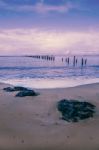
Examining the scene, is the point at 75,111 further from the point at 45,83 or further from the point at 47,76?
the point at 47,76

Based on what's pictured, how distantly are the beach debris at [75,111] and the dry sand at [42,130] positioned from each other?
197mm

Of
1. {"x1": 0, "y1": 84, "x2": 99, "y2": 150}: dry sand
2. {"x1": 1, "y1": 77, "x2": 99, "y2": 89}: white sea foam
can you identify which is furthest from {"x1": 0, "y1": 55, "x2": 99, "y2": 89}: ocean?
{"x1": 0, "y1": 84, "x2": 99, "y2": 150}: dry sand

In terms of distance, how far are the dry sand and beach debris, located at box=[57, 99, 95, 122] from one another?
197 millimetres

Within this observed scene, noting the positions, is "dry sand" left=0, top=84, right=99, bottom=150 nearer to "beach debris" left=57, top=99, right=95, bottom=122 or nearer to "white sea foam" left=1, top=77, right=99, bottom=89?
"beach debris" left=57, top=99, right=95, bottom=122

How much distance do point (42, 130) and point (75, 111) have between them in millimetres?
1492

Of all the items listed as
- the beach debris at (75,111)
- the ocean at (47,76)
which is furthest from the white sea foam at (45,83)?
the beach debris at (75,111)

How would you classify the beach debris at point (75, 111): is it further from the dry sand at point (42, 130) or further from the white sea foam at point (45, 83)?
the white sea foam at point (45, 83)

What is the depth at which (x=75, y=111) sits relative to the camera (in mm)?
9484

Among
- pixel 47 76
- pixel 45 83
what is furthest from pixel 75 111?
pixel 47 76

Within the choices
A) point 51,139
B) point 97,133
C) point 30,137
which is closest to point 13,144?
point 30,137

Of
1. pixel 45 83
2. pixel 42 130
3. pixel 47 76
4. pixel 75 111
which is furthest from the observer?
pixel 47 76

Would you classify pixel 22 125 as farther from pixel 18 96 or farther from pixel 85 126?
pixel 18 96

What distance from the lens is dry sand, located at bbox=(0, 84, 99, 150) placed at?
25.4 ft

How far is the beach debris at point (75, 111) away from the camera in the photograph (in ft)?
30.8
